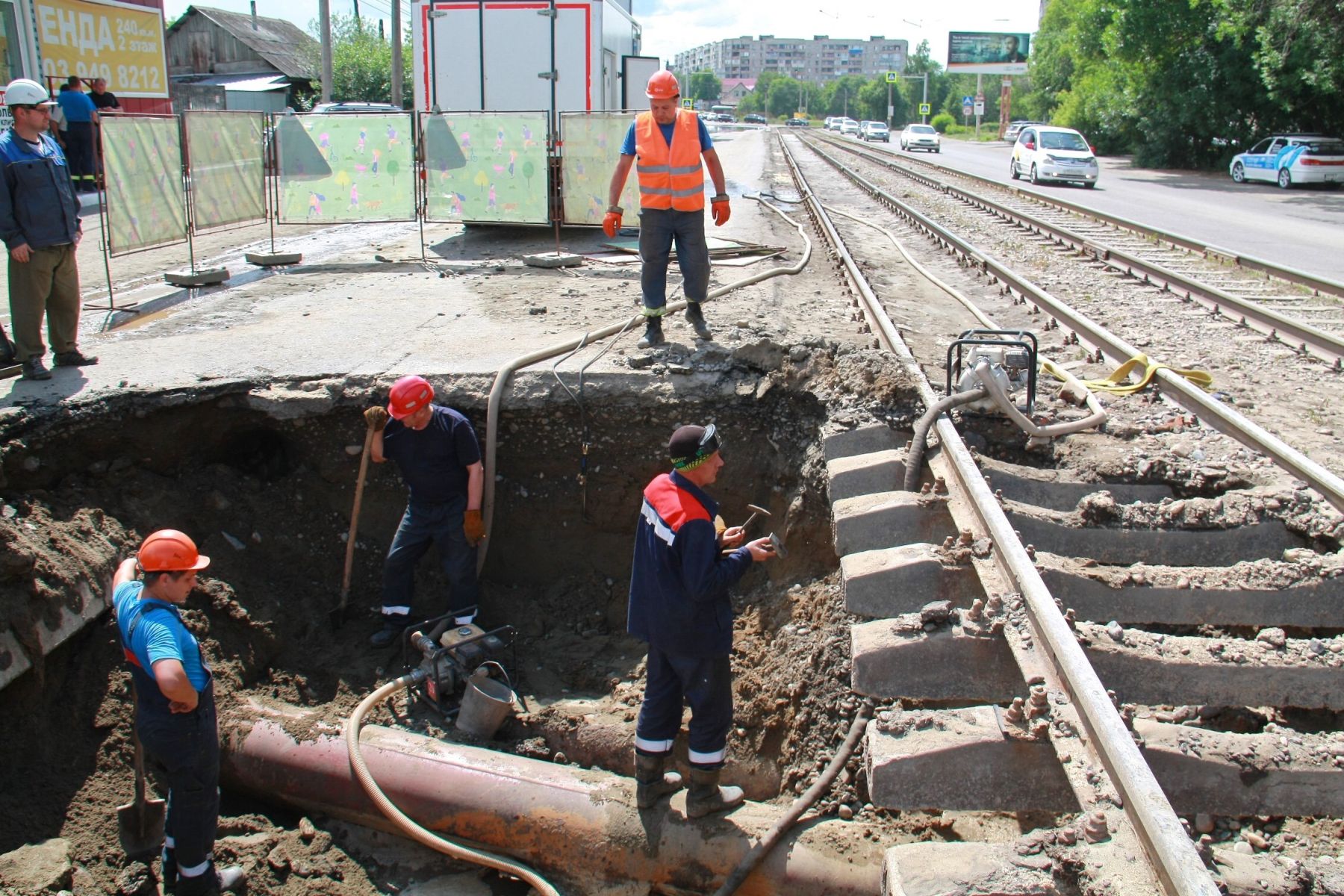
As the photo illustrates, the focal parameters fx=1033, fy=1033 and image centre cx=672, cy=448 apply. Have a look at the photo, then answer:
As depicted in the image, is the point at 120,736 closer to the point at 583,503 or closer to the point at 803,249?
the point at 583,503

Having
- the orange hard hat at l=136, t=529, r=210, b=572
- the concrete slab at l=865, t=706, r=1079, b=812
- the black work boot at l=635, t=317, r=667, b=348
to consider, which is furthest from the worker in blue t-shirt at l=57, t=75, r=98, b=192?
the concrete slab at l=865, t=706, r=1079, b=812

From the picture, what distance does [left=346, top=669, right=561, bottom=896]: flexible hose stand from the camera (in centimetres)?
422

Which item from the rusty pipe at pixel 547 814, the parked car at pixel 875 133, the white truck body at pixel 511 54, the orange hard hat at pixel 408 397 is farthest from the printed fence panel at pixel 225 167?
the parked car at pixel 875 133

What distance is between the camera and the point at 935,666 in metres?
3.94

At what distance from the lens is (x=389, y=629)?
614 centimetres

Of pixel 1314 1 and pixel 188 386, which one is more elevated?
pixel 1314 1

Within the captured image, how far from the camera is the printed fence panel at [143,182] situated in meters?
9.66

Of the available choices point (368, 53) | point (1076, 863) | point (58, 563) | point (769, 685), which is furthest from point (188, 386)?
point (368, 53)

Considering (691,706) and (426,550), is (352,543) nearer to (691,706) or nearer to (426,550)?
(426,550)

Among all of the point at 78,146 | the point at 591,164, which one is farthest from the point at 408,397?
the point at 78,146

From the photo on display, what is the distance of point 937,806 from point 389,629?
3.70m

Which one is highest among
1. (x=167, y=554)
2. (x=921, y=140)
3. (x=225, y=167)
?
(x=921, y=140)

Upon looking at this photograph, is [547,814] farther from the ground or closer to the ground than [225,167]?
closer to the ground

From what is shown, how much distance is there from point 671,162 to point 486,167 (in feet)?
18.4
